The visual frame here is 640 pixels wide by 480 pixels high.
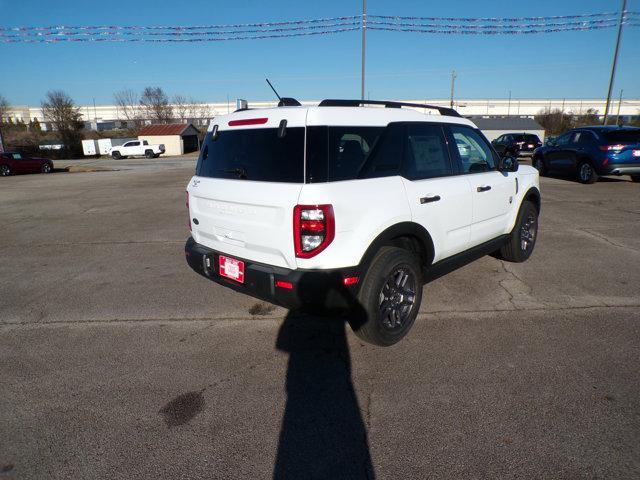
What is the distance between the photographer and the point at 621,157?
11500 mm

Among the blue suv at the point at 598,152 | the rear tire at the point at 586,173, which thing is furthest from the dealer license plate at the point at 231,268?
the rear tire at the point at 586,173

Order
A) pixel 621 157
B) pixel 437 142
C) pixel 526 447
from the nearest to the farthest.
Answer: pixel 526 447, pixel 437 142, pixel 621 157

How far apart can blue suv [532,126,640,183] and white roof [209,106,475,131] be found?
10.8 meters

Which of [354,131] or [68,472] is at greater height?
[354,131]

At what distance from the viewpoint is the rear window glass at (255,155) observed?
2877 mm

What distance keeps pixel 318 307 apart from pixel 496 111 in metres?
117

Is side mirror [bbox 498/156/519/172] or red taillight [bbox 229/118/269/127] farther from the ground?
red taillight [bbox 229/118/269/127]

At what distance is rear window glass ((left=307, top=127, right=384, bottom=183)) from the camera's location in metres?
2.80

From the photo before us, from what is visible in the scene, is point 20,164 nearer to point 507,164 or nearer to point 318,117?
point 318,117

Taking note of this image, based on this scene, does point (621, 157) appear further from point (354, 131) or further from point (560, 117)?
point (560, 117)

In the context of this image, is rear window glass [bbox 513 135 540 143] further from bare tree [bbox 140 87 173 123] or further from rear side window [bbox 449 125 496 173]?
bare tree [bbox 140 87 173 123]

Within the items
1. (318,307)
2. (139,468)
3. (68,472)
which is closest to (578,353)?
(318,307)

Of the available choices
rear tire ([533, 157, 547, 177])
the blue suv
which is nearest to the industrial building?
rear tire ([533, 157, 547, 177])

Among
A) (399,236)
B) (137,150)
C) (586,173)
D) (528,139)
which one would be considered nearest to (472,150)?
(399,236)
